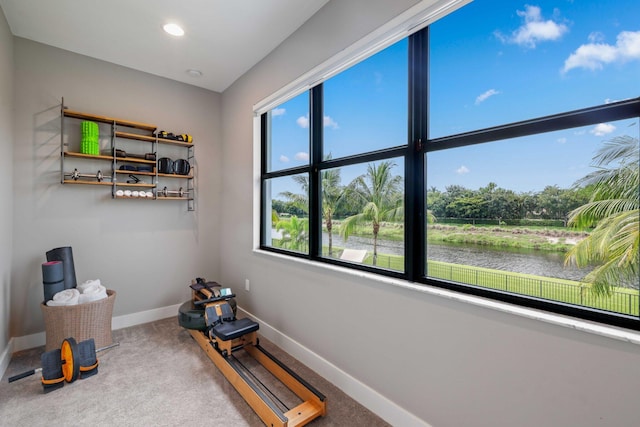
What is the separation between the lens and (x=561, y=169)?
1.17 m

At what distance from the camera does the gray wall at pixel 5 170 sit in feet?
7.11

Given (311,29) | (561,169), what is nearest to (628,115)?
(561,169)

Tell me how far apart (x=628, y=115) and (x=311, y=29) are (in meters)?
2.01

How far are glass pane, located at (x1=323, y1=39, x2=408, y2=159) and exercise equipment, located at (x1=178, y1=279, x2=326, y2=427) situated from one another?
158cm

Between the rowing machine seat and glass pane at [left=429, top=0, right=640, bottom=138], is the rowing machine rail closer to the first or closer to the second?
the rowing machine seat

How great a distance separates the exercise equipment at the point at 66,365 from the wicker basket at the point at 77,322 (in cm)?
15

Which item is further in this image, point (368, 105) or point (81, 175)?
point (81, 175)

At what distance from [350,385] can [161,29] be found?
10.3ft

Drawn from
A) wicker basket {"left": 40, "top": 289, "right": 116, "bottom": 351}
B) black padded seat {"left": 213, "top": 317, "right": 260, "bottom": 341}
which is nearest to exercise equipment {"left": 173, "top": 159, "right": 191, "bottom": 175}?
wicker basket {"left": 40, "top": 289, "right": 116, "bottom": 351}

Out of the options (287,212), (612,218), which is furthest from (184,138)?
(612,218)

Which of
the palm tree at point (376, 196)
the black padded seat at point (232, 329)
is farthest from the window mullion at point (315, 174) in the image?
the black padded seat at point (232, 329)

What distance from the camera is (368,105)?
198 centimetres

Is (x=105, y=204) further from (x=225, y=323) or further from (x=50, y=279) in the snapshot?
(x=225, y=323)

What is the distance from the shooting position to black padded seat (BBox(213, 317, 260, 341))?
83.7 inches
